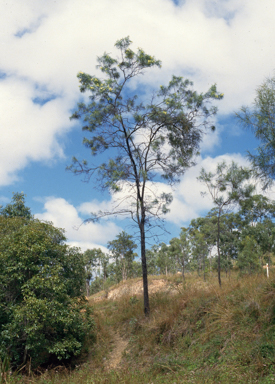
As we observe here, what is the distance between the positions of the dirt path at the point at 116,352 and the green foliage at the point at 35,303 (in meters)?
1.61

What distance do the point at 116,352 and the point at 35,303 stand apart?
207 inches

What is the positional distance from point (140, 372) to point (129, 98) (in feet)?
48.1

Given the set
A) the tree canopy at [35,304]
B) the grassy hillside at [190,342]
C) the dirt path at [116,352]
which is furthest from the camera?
the dirt path at [116,352]

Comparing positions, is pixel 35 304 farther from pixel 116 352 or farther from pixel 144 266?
pixel 144 266

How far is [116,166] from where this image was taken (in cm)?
1730

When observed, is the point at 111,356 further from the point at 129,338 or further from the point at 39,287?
the point at 39,287

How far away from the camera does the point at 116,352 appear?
14.9 meters

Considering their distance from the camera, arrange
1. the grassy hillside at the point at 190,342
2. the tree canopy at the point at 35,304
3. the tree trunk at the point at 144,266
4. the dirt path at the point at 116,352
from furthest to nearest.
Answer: the tree trunk at the point at 144,266 → the dirt path at the point at 116,352 → the tree canopy at the point at 35,304 → the grassy hillside at the point at 190,342

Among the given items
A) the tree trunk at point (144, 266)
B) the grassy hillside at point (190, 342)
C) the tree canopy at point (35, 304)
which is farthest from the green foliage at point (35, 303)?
the tree trunk at point (144, 266)

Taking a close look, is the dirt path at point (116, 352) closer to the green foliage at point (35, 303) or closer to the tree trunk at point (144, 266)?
the green foliage at point (35, 303)

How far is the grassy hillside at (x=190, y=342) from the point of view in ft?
28.1

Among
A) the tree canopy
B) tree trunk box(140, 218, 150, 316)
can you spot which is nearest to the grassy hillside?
tree trunk box(140, 218, 150, 316)

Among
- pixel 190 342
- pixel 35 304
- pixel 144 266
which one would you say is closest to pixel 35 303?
pixel 35 304

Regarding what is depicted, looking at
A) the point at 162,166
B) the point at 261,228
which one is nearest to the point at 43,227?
the point at 162,166
